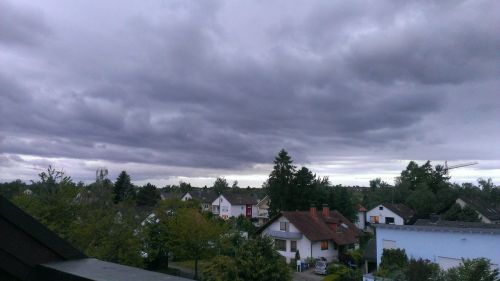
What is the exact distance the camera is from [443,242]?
74.0 ft

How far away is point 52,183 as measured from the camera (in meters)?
22.4

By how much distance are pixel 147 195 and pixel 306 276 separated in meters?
42.5

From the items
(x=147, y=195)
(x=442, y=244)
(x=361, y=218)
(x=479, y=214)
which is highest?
(x=147, y=195)

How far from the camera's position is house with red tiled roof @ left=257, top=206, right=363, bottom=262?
3725 centimetres

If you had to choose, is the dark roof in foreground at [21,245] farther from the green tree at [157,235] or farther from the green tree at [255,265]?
the green tree at [157,235]

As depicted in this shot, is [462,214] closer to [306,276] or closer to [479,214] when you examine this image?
[479,214]

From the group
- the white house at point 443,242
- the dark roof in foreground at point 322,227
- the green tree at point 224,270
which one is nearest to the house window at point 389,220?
the dark roof in foreground at point 322,227

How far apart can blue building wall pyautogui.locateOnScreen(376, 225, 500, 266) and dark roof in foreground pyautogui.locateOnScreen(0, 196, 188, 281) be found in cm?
2282

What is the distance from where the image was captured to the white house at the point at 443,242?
20.8m

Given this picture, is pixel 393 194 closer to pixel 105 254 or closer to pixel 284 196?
pixel 284 196

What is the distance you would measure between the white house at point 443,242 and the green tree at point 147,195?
46.6 meters

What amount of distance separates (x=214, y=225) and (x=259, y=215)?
4049cm

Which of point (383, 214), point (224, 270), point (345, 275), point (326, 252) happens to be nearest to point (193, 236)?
point (224, 270)

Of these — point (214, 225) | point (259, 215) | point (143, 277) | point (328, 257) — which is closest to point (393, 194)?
point (259, 215)
